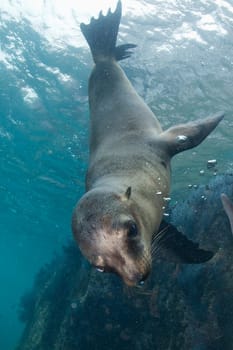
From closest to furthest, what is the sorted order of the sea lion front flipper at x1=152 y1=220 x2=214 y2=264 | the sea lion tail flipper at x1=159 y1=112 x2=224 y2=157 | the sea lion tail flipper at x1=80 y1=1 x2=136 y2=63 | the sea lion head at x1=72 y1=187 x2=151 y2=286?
the sea lion head at x1=72 y1=187 x2=151 y2=286
the sea lion front flipper at x1=152 y1=220 x2=214 y2=264
the sea lion tail flipper at x1=159 y1=112 x2=224 y2=157
the sea lion tail flipper at x1=80 y1=1 x2=136 y2=63

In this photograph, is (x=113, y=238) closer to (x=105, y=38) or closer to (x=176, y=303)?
(x=105, y=38)

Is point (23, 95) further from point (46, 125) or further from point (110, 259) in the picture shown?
point (110, 259)

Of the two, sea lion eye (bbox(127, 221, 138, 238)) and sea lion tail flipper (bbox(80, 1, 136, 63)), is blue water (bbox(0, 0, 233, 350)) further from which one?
sea lion eye (bbox(127, 221, 138, 238))

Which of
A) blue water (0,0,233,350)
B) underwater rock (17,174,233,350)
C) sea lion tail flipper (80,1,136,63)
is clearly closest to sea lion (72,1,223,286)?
sea lion tail flipper (80,1,136,63)

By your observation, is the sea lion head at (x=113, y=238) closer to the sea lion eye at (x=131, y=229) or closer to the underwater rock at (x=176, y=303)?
the sea lion eye at (x=131, y=229)

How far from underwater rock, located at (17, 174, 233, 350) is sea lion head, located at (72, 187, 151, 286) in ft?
14.6

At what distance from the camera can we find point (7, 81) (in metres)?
14.4

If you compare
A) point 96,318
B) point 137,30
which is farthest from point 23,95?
point 96,318

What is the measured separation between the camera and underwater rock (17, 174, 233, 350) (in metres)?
7.64

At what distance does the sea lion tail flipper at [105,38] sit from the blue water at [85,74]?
4633 mm

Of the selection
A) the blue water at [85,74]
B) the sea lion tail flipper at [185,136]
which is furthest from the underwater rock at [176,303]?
the blue water at [85,74]

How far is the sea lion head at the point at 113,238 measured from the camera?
2.43 metres

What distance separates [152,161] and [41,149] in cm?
1586

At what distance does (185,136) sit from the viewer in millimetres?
4695
